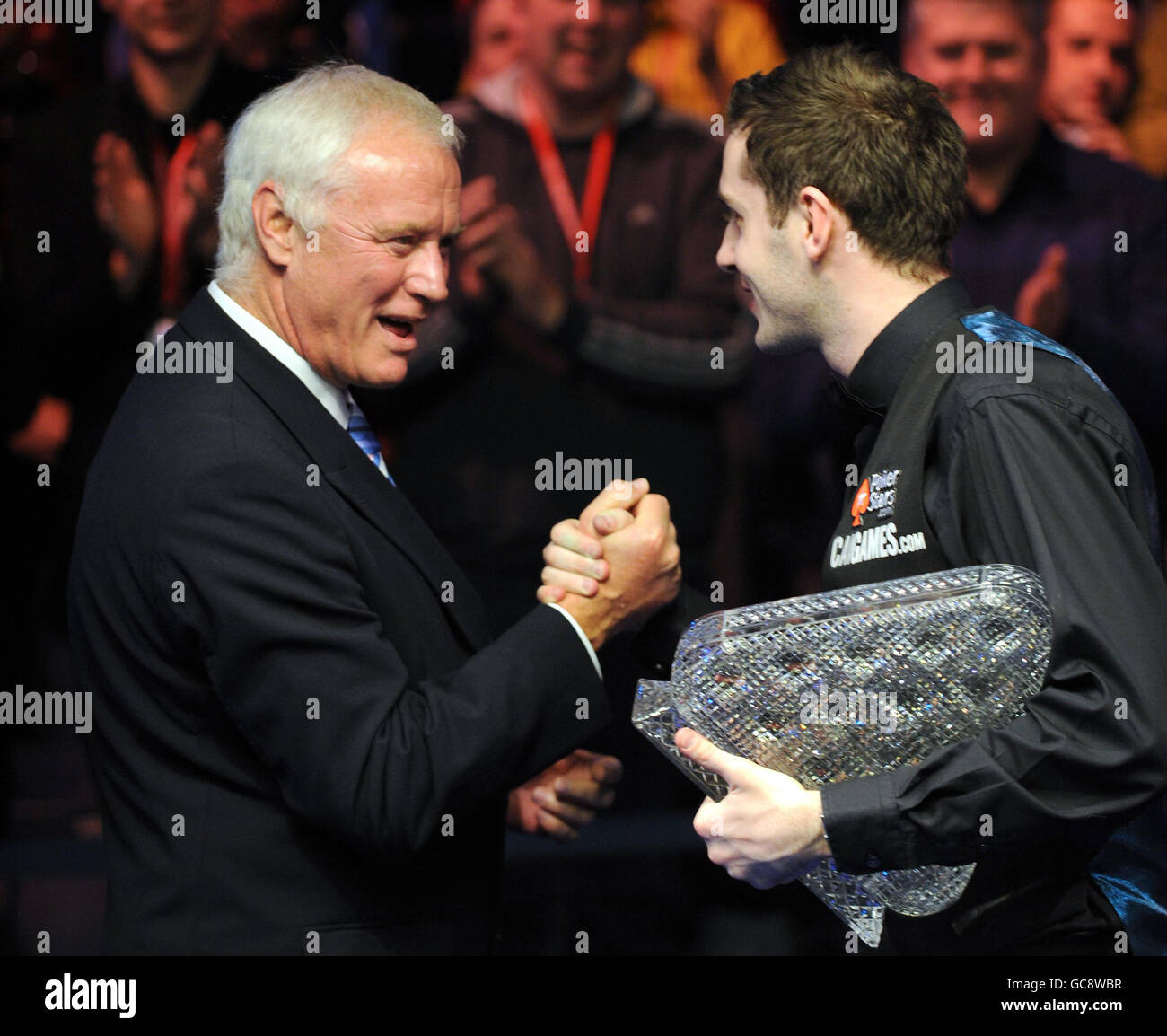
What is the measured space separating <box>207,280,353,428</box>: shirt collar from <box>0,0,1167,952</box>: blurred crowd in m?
1.60

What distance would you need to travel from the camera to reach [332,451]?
2.03 meters

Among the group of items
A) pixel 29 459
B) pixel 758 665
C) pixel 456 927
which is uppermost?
pixel 29 459

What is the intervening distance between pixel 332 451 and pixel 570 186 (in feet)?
6.57

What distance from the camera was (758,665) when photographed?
177 cm

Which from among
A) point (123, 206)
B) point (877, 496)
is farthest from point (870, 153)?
point (123, 206)

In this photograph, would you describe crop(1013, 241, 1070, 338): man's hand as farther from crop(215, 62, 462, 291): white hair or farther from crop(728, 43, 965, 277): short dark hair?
crop(215, 62, 462, 291): white hair

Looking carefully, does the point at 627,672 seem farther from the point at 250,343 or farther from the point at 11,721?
the point at 250,343

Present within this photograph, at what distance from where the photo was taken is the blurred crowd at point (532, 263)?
3.78m

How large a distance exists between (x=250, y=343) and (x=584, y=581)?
612 millimetres

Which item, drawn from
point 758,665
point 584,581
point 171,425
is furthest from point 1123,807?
point 171,425

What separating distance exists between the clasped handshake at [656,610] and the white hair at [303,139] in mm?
623

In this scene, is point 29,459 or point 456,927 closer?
point 456,927
